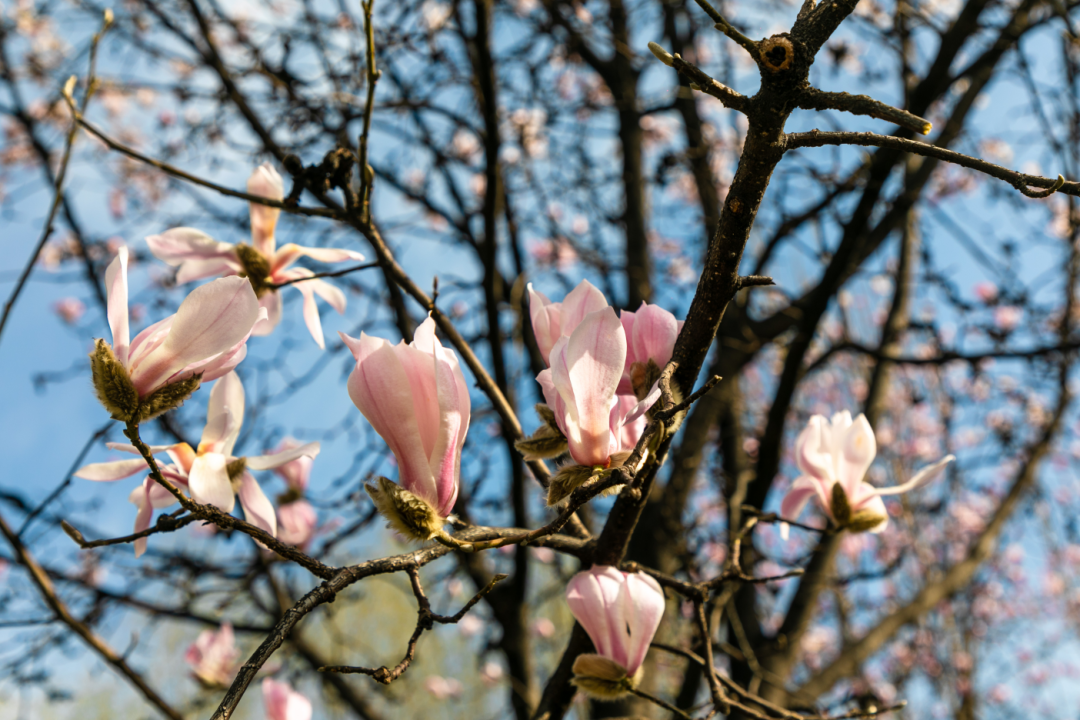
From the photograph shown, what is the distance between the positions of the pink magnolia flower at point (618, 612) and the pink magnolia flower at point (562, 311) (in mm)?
301

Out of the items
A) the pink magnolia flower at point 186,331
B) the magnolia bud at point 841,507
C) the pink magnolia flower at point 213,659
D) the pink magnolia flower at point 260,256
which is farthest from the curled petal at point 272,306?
the pink magnolia flower at point 213,659

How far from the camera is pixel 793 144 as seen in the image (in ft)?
2.24

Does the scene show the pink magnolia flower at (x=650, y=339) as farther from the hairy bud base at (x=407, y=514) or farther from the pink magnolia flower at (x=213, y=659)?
the pink magnolia flower at (x=213, y=659)

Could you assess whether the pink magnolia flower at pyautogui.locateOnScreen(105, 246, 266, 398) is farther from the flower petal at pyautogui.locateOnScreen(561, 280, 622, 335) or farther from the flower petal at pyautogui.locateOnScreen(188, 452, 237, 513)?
the flower petal at pyautogui.locateOnScreen(561, 280, 622, 335)

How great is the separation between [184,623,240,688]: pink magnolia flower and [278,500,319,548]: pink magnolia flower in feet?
1.14

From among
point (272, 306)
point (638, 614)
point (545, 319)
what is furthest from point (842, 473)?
point (272, 306)

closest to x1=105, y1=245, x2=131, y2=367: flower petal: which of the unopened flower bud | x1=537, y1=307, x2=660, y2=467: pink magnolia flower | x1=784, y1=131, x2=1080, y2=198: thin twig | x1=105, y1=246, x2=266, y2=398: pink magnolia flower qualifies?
x1=105, y1=246, x2=266, y2=398: pink magnolia flower

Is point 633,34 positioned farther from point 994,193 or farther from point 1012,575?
point 1012,575

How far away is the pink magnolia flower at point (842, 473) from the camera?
1.21m

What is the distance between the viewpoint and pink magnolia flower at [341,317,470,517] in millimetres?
718

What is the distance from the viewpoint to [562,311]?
80 centimetres

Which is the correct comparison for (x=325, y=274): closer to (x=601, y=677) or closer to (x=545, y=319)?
(x=545, y=319)

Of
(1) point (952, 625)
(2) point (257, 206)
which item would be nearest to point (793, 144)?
(2) point (257, 206)

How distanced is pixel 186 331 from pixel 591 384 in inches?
17.2
